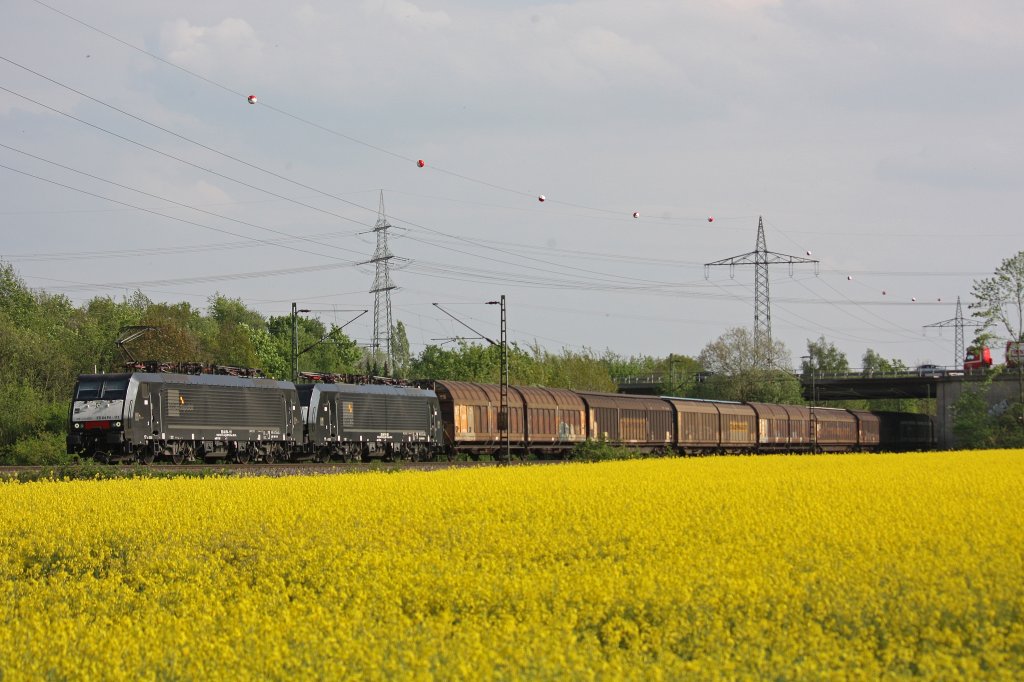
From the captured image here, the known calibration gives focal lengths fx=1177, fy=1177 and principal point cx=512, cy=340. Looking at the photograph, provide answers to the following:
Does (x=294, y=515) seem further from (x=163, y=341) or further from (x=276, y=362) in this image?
(x=276, y=362)

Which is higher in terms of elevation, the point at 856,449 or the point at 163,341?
the point at 163,341

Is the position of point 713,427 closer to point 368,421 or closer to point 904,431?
point 368,421

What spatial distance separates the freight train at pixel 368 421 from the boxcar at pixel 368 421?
48mm

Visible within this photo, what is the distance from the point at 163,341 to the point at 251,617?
2744 inches

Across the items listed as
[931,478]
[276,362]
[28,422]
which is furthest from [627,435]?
[276,362]

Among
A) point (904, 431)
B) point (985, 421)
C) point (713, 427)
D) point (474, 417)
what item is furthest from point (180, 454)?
point (904, 431)

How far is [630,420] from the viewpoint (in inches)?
2473

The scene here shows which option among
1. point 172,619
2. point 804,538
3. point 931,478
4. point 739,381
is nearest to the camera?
point 172,619

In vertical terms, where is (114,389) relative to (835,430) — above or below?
above

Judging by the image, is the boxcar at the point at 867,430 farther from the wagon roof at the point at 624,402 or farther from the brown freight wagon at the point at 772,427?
the wagon roof at the point at 624,402

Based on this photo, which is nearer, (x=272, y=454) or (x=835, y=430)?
(x=272, y=454)

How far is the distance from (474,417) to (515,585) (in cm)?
4233

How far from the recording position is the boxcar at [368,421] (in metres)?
47.5

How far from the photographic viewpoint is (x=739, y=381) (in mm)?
115375
